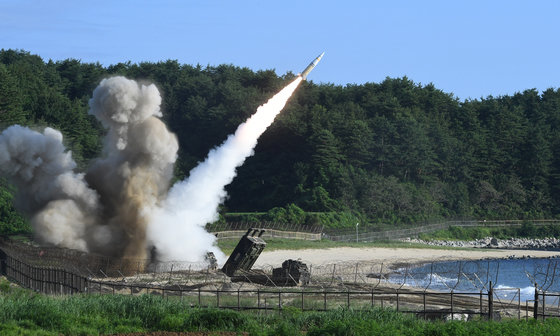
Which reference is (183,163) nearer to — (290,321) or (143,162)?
(143,162)

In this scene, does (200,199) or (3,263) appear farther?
(200,199)

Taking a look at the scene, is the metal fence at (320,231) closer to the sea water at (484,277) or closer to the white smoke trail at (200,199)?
the sea water at (484,277)

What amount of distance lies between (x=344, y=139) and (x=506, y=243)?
87.4ft

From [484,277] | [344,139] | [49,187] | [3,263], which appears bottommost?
[484,277]

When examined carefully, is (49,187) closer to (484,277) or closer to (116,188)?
(116,188)

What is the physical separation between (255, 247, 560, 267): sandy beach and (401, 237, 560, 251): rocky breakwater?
647 centimetres

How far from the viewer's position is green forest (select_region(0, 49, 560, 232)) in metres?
118

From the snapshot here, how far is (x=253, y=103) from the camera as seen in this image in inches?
5153

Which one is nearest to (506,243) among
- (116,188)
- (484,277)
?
(484,277)

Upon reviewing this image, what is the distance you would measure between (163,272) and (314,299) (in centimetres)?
1282

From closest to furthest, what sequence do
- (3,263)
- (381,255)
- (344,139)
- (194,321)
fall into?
(194,321) → (3,263) → (381,255) → (344,139)

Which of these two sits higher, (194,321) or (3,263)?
(3,263)

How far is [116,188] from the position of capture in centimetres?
6172

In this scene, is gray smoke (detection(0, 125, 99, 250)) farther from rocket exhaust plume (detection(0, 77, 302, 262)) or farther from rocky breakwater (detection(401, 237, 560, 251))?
rocky breakwater (detection(401, 237, 560, 251))
